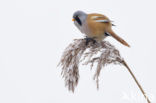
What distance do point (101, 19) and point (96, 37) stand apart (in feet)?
0.65

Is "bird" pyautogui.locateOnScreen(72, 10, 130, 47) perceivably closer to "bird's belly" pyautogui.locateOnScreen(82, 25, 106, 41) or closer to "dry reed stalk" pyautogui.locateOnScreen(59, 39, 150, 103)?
"bird's belly" pyautogui.locateOnScreen(82, 25, 106, 41)

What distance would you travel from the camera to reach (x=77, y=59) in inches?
67.9

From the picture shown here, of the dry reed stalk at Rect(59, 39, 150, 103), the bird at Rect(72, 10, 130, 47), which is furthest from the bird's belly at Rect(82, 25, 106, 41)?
the dry reed stalk at Rect(59, 39, 150, 103)

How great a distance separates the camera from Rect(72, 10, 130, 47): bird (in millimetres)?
2258

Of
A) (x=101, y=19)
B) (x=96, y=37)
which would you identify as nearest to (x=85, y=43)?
(x=96, y=37)

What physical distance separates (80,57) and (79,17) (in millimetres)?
674

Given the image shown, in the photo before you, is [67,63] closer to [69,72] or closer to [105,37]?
[69,72]

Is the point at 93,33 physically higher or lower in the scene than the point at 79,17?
lower

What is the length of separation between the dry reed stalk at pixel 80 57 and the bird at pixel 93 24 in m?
0.42

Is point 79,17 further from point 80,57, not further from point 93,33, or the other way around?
point 80,57

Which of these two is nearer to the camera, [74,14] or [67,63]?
[67,63]

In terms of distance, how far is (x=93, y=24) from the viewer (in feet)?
7.64

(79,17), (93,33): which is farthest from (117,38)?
(79,17)

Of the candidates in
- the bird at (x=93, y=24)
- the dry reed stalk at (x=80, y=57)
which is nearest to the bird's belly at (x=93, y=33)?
the bird at (x=93, y=24)
